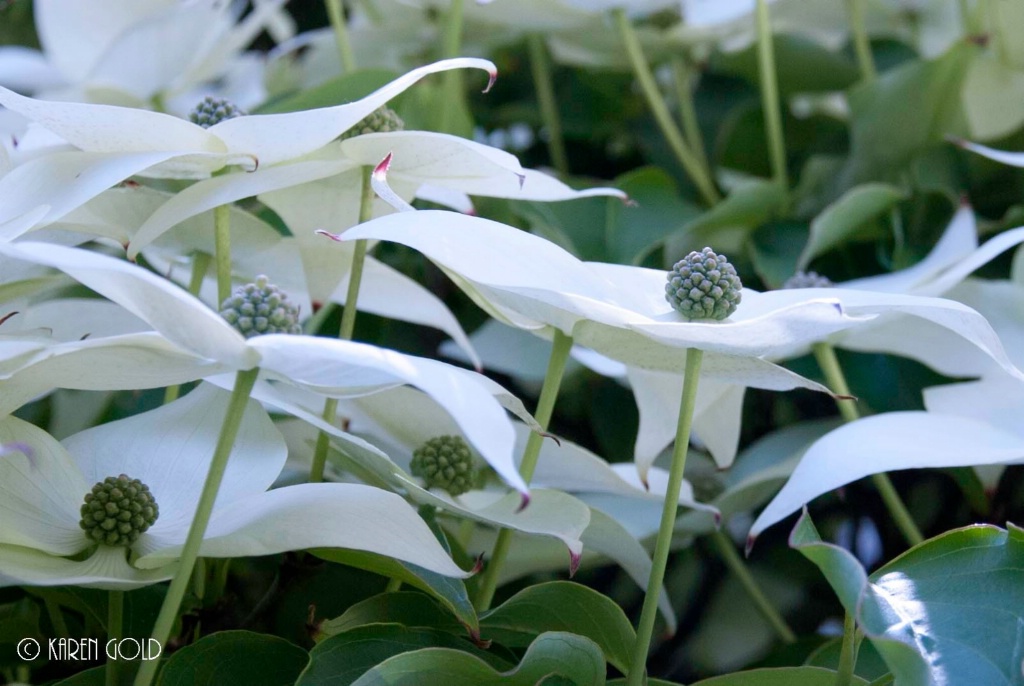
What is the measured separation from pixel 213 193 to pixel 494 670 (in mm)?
147

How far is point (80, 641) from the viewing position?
28cm

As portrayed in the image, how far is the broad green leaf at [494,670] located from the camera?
8.4 inches

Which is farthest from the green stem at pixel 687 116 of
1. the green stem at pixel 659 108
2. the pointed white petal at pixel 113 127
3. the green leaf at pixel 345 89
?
the pointed white petal at pixel 113 127

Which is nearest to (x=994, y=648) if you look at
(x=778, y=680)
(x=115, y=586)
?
(x=778, y=680)

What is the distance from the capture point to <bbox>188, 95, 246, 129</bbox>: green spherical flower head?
1.06 feet

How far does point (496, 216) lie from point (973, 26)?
269 millimetres

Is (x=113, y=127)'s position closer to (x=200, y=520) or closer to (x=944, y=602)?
(x=200, y=520)

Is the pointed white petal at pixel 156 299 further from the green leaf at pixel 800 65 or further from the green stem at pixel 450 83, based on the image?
the green leaf at pixel 800 65

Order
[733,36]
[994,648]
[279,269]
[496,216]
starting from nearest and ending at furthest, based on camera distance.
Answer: [994,648] < [279,269] < [496,216] < [733,36]

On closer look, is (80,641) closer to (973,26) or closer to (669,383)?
(669,383)

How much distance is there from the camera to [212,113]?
1.07 feet

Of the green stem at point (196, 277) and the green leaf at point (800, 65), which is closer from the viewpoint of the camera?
the green stem at point (196, 277)

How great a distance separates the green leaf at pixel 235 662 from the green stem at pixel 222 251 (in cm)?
10

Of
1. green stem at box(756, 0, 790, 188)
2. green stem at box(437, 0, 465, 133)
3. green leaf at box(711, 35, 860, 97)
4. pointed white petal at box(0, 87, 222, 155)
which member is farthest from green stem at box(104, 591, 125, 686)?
green leaf at box(711, 35, 860, 97)
